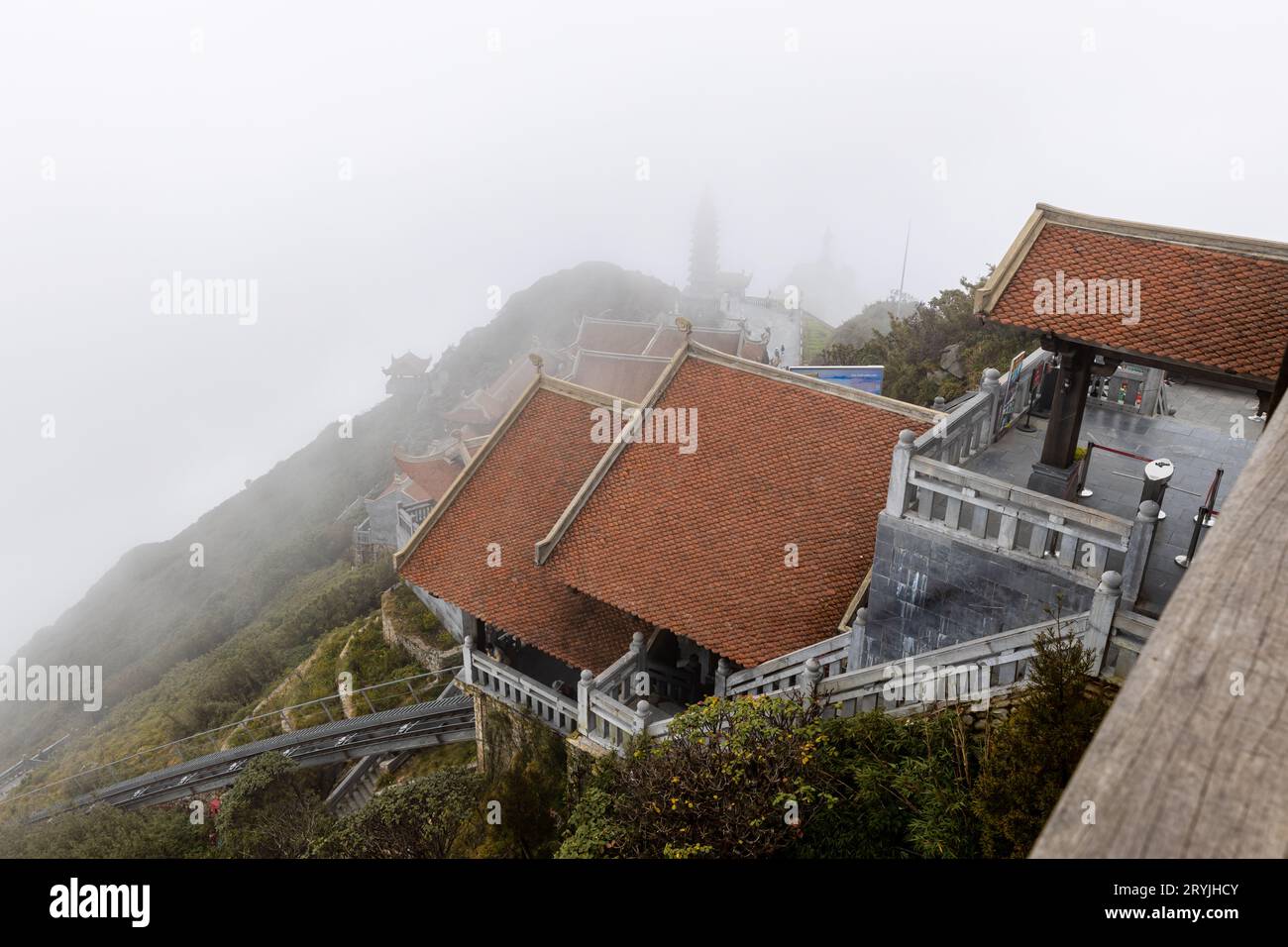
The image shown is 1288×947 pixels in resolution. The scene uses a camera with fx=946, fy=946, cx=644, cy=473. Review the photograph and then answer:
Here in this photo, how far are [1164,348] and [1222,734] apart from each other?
12.8m

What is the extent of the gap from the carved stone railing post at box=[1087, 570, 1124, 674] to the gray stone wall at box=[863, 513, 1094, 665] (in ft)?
2.73

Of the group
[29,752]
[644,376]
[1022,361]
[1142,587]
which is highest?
[1022,361]

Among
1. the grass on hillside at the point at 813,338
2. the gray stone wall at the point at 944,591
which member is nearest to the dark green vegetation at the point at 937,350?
the gray stone wall at the point at 944,591

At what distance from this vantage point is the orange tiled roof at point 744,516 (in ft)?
56.7

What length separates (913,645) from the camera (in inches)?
560

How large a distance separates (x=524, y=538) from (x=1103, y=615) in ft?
43.1

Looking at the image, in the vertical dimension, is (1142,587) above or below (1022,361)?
below

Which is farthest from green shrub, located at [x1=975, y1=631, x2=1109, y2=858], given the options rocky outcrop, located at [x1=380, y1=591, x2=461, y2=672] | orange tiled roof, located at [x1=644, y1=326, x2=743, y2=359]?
orange tiled roof, located at [x1=644, y1=326, x2=743, y2=359]

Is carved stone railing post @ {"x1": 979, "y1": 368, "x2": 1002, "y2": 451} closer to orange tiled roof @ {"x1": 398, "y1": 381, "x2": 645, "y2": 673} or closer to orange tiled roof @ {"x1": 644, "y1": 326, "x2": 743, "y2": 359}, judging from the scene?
orange tiled roof @ {"x1": 398, "y1": 381, "x2": 645, "y2": 673}

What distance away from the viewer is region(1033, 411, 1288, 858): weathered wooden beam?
5.97 ft

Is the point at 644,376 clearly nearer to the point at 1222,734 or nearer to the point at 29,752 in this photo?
Result: the point at 29,752

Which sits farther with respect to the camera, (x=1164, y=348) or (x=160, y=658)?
(x=160, y=658)

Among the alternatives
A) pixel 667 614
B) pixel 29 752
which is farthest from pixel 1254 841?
pixel 29 752

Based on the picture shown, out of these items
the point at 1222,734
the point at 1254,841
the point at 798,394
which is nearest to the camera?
the point at 1254,841
